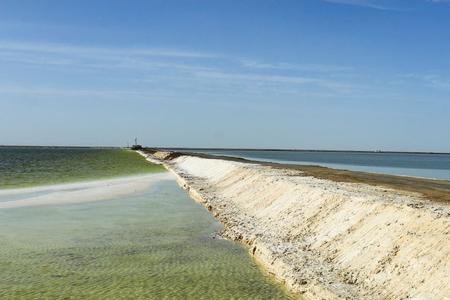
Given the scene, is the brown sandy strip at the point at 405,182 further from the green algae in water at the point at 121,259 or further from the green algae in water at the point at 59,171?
the green algae in water at the point at 59,171

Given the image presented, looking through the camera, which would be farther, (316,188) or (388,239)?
(316,188)

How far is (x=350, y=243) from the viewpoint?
14539 millimetres

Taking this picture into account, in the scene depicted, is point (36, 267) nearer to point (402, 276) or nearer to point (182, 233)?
point (182, 233)

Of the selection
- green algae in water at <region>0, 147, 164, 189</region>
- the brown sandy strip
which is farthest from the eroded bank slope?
green algae in water at <region>0, 147, 164, 189</region>

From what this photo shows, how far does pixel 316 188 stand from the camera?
2247cm

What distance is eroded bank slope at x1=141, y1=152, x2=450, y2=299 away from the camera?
11.2 m

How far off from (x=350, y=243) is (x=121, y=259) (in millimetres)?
6651

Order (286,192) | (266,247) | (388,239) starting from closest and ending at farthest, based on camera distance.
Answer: (388,239) < (266,247) < (286,192)

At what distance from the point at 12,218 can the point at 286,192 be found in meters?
12.4

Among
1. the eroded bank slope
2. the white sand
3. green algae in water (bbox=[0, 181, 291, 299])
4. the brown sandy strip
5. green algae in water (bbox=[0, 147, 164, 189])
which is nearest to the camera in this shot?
the eroded bank slope

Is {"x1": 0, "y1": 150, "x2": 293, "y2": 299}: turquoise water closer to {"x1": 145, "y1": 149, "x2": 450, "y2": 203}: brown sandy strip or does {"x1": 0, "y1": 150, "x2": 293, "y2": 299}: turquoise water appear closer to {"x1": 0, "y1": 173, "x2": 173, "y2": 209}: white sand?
{"x1": 0, "y1": 173, "x2": 173, "y2": 209}: white sand

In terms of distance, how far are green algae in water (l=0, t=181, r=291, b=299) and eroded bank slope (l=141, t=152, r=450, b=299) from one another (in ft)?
2.76

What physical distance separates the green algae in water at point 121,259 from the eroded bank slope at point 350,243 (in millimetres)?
840

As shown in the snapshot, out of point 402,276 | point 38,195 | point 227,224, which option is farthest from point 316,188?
point 38,195
